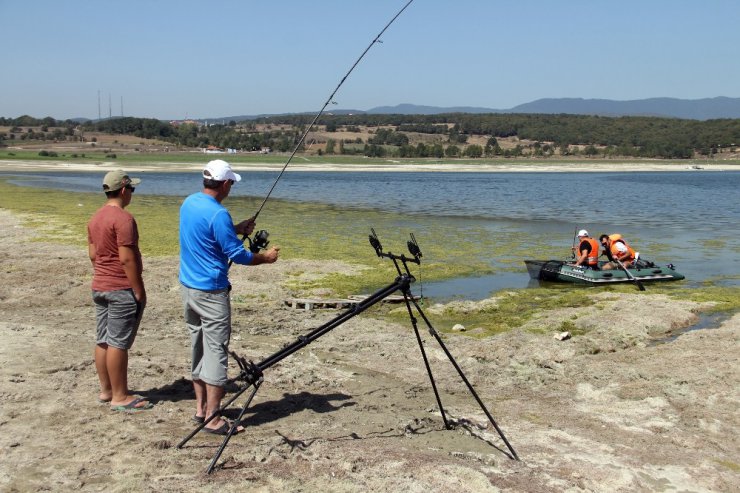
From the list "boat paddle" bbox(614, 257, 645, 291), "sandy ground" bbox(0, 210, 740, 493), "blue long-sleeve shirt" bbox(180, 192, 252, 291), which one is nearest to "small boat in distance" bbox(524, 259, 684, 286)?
"boat paddle" bbox(614, 257, 645, 291)

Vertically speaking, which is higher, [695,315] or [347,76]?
[347,76]

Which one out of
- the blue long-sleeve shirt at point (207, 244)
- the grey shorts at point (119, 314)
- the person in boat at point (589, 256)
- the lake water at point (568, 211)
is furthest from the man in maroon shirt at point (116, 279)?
the person in boat at point (589, 256)

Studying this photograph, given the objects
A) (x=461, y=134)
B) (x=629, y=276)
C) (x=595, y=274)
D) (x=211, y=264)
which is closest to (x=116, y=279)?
(x=211, y=264)

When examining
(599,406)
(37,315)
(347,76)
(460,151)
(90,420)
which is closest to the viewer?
(90,420)

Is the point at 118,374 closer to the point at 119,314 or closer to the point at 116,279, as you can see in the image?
the point at 119,314

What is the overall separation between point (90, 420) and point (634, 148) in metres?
124

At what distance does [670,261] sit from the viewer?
18.2 meters

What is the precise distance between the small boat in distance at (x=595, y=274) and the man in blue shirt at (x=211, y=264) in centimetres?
1037

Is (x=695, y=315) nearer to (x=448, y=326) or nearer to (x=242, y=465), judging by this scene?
(x=448, y=326)

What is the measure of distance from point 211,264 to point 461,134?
13470 cm

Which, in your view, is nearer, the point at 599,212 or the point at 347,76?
the point at 347,76

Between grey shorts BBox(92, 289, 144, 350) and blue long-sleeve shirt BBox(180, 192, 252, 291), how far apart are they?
679 millimetres

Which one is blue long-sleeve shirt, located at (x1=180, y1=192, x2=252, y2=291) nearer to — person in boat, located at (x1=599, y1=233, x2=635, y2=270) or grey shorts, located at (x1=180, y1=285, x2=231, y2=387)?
grey shorts, located at (x1=180, y1=285, x2=231, y2=387)

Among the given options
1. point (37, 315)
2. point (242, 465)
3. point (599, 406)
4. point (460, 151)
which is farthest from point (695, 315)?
point (460, 151)
